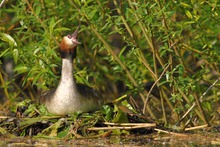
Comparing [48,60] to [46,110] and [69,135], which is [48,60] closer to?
[46,110]

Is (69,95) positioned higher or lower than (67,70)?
lower

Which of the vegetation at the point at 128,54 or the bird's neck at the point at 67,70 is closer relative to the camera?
the vegetation at the point at 128,54

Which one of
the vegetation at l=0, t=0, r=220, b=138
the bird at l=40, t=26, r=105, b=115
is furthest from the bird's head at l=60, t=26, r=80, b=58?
the vegetation at l=0, t=0, r=220, b=138

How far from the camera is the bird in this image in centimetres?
823

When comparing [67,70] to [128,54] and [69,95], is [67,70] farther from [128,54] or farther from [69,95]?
[128,54]

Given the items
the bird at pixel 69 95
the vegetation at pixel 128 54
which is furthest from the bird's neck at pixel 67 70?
the vegetation at pixel 128 54

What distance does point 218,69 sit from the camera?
9.38 m

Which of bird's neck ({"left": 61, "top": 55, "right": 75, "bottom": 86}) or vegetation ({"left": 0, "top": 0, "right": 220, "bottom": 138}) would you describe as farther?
bird's neck ({"left": 61, "top": 55, "right": 75, "bottom": 86})

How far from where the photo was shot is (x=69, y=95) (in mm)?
8242

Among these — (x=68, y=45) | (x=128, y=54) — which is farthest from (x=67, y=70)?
(x=128, y=54)

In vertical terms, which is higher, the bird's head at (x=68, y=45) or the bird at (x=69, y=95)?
the bird's head at (x=68, y=45)

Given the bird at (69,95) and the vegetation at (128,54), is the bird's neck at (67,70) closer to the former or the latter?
the bird at (69,95)

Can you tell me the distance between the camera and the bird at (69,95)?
8.23 metres

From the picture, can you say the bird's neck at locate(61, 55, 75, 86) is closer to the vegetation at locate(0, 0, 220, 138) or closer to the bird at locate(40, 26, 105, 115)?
the bird at locate(40, 26, 105, 115)
